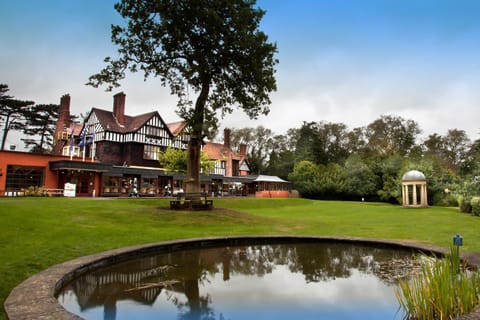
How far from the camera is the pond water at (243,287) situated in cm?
469

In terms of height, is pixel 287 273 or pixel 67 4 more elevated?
pixel 67 4

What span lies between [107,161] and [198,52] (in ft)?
78.7

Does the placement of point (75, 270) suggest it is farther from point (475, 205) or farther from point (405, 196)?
point (405, 196)

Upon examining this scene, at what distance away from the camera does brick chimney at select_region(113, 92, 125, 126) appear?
38.7 meters

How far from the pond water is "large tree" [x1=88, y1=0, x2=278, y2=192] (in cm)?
1062

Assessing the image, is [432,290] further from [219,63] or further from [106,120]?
[106,120]

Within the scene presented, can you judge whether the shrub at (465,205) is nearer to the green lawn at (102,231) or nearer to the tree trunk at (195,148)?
the green lawn at (102,231)

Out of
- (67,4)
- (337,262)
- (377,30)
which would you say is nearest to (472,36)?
(377,30)

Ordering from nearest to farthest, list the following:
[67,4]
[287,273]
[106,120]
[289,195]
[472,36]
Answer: [287,273], [67,4], [472,36], [106,120], [289,195]

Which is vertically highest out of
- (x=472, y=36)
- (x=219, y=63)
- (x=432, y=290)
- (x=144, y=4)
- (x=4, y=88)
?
(x=4, y=88)

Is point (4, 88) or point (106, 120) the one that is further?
point (4, 88)

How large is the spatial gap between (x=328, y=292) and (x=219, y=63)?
1519 centimetres

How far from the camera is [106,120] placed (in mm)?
37438

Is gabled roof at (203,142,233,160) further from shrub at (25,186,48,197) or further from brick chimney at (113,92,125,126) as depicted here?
shrub at (25,186,48,197)
